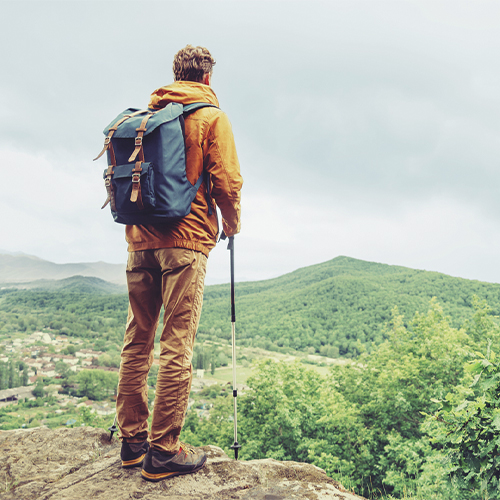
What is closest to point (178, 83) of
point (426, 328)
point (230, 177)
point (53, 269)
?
point (230, 177)

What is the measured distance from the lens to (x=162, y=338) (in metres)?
2.22

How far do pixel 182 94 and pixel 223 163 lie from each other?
554 mm

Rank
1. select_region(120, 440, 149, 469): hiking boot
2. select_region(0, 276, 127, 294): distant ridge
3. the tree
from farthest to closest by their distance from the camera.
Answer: select_region(0, 276, 127, 294): distant ridge, select_region(120, 440, 149, 469): hiking boot, the tree

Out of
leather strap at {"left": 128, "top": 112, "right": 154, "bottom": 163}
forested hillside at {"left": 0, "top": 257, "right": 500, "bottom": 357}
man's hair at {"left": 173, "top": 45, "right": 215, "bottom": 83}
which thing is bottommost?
forested hillside at {"left": 0, "top": 257, "right": 500, "bottom": 357}

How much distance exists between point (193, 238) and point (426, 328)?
64.2ft

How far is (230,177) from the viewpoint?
226cm

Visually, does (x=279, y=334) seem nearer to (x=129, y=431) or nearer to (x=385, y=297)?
(x=385, y=297)

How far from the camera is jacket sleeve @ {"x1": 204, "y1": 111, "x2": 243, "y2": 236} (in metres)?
2.24

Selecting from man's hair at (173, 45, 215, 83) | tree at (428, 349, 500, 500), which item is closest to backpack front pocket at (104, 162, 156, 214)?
man's hair at (173, 45, 215, 83)

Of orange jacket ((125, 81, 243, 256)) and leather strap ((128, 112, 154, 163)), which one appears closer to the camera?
leather strap ((128, 112, 154, 163))

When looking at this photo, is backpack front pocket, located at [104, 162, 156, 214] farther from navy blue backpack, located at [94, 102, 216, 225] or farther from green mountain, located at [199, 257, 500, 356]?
green mountain, located at [199, 257, 500, 356]

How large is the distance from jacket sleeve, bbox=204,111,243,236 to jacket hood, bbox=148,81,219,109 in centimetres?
20

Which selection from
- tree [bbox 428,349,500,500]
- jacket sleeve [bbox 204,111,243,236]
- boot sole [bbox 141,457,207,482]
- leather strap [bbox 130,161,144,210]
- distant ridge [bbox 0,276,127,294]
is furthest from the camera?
distant ridge [bbox 0,276,127,294]

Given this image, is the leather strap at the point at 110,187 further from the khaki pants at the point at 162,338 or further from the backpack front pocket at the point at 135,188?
the khaki pants at the point at 162,338
